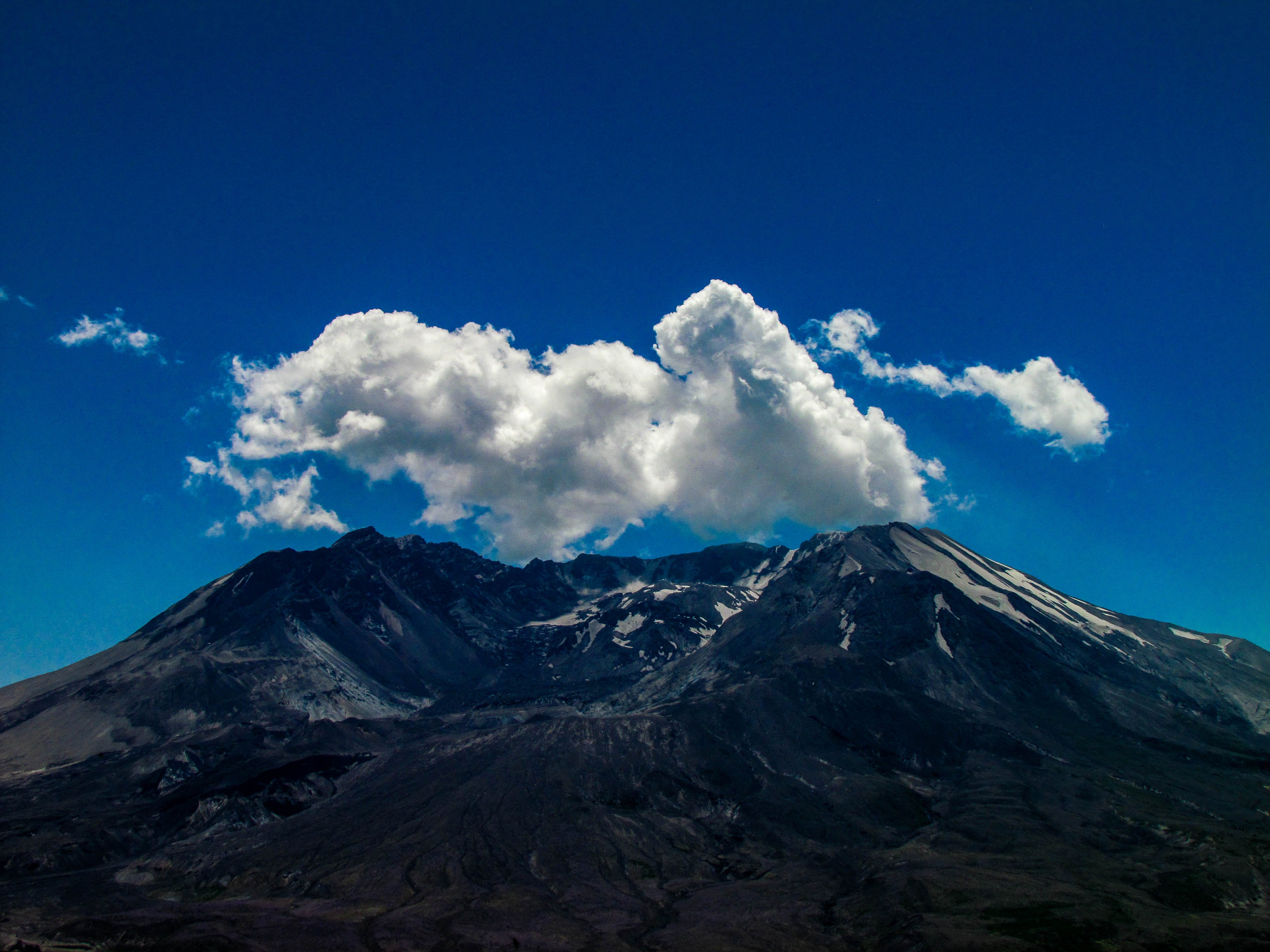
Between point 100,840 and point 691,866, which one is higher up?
point 100,840

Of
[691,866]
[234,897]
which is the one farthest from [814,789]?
[234,897]

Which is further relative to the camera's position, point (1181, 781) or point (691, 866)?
point (1181, 781)

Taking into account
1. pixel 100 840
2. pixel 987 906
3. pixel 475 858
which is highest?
pixel 100 840

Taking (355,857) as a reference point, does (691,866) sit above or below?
below

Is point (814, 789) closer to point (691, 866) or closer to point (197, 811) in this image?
point (691, 866)

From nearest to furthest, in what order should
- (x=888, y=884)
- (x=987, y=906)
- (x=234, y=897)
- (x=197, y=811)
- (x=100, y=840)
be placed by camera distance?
1. (x=987, y=906)
2. (x=888, y=884)
3. (x=234, y=897)
4. (x=100, y=840)
5. (x=197, y=811)

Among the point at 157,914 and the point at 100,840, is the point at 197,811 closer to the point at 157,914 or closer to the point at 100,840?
the point at 100,840

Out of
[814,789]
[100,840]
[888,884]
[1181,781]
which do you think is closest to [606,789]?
[814,789]

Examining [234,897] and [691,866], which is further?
[691,866]

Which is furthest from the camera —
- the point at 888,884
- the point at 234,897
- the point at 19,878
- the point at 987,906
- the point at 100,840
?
the point at 100,840
